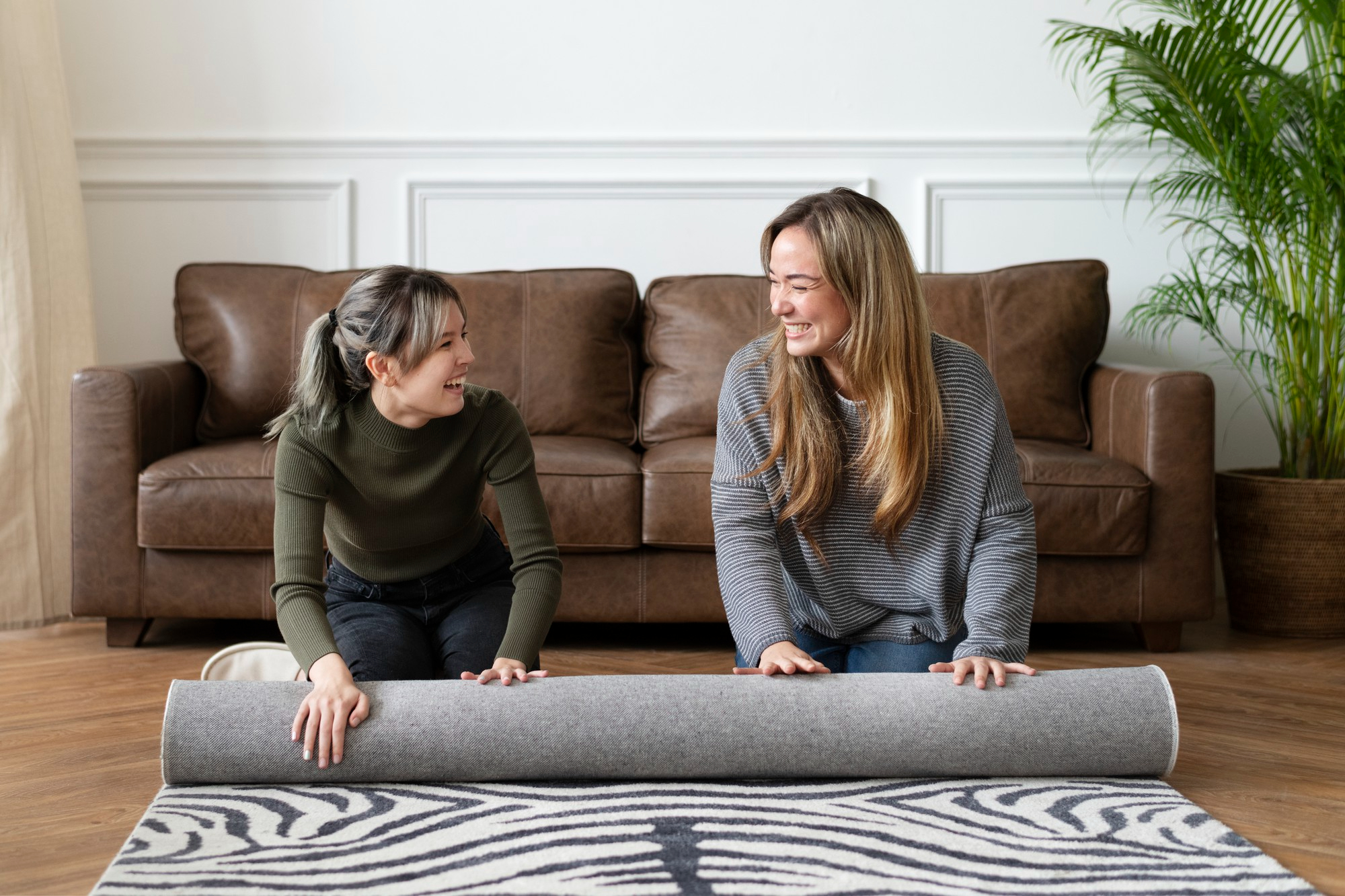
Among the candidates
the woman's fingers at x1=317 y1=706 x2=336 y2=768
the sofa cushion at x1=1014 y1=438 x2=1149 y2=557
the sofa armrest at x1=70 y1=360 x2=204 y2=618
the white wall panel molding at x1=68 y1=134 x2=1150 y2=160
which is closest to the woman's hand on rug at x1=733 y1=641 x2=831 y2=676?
the woman's fingers at x1=317 y1=706 x2=336 y2=768

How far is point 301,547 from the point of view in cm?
162

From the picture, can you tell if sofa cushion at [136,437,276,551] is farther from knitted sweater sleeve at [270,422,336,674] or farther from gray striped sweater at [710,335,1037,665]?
gray striped sweater at [710,335,1037,665]

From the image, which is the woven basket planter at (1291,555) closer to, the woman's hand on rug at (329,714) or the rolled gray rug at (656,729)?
the rolled gray rug at (656,729)

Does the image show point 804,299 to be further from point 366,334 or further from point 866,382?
point 366,334

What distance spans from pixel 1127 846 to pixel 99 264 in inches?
121

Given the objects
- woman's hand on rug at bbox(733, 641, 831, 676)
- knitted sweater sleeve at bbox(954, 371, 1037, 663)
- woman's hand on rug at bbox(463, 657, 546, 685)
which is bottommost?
woman's hand on rug at bbox(463, 657, 546, 685)

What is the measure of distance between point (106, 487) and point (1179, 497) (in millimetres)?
2253

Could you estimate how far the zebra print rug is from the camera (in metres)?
1.25

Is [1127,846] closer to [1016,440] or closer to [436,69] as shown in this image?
[1016,440]

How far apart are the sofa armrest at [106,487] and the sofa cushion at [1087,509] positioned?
1857mm

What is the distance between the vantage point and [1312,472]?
2.89m

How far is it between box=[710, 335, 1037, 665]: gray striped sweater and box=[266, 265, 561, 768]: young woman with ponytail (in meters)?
0.28

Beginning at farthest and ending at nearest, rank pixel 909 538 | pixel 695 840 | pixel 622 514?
pixel 622 514 < pixel 909 538 < pixel 695 840

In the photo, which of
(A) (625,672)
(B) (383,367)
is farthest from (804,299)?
(A) (625,672)
